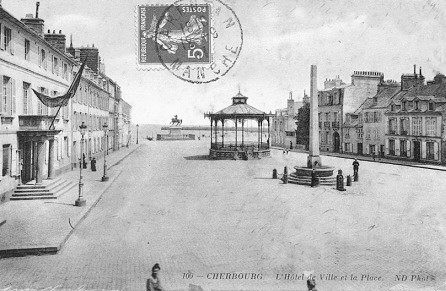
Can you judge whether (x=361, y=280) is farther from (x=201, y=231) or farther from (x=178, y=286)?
(x=201, y=231)

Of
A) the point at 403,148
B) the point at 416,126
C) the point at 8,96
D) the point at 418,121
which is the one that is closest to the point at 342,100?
the point at 403,148

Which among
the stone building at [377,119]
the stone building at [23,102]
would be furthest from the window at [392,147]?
the stone building at [23,102]

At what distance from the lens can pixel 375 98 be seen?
48219 mm

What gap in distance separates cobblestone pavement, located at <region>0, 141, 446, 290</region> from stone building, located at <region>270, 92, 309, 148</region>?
4926 centimetres

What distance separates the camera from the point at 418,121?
38.9 meters

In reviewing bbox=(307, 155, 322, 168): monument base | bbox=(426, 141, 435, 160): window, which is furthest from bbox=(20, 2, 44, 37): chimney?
bbox=(426, 141, 435, 160): window

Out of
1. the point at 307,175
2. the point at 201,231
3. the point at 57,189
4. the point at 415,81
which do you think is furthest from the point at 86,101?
the point at 415,81

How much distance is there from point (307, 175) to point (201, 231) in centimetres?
1298

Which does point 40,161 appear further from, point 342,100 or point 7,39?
point 342,100

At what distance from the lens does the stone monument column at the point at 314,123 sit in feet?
79.3

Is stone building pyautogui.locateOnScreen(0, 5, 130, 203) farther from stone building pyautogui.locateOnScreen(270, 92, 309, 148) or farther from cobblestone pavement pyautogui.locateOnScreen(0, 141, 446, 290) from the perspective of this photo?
stone building pyautogui.locateOnScreen(270, 92, 309, 148)

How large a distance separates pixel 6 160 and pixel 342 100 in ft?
147

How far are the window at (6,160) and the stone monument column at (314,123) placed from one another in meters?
17.2

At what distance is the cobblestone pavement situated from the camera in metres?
9.17
